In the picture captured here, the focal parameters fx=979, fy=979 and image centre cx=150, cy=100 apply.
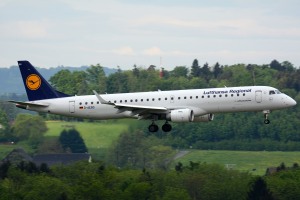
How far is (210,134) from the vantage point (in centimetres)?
19388

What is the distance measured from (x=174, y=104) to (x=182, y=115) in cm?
175

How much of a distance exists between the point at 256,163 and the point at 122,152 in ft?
77.7

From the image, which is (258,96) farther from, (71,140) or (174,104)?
(71,140)

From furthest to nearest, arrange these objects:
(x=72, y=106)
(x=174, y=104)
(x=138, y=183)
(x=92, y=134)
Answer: (x=92, y=134)
(x=138, y=183)
(x=72, y=106)
(x=174, y=104)

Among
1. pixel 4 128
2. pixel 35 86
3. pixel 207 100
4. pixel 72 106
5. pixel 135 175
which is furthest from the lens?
pixel 4 128

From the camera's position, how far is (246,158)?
171 m

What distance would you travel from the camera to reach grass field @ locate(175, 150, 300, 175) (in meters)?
166

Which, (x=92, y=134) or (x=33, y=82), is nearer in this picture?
(x=33, y=82)

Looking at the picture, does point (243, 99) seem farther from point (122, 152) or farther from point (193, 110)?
point (122, 152)

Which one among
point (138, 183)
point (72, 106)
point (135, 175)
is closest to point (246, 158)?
point (135, 175)

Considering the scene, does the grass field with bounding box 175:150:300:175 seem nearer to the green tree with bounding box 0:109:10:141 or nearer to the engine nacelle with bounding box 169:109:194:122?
the green tree with bounding box 0:109:10:141

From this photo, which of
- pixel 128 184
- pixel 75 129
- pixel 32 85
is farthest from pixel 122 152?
pixel 32 85

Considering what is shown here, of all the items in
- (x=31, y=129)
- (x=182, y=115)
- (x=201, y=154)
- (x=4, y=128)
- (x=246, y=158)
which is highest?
(x=182, y=115)

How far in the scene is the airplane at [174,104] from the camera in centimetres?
7962
